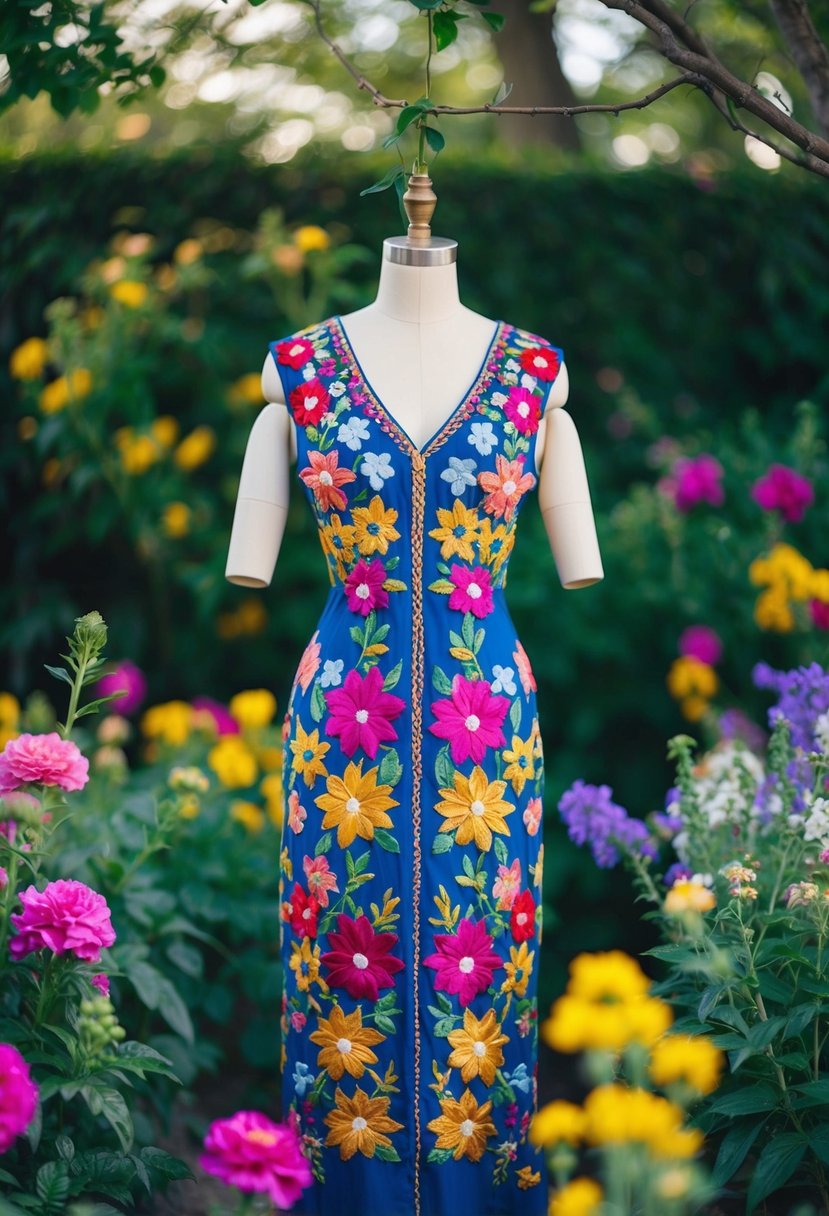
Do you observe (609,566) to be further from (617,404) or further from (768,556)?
(617,404)

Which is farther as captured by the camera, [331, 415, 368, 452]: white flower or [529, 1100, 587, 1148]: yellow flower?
[331, 415, 368, 452]: white flower

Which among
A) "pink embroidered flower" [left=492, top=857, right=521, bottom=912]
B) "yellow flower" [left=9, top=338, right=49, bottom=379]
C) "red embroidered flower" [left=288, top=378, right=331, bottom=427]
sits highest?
"red embroidered flower" [left=288, top=378, right=331, bottom=427]

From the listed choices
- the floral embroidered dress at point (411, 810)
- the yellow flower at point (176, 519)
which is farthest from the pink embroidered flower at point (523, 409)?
the yellow flower at point (176, 519)

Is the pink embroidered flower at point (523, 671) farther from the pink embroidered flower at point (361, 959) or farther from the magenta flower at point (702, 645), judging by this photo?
the magenta flower at point (702, 645)

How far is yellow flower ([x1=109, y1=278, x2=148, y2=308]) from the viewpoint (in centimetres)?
338

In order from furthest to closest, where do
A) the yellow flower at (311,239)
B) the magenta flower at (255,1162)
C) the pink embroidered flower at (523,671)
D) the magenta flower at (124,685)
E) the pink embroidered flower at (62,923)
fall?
the yellow flower at (311,239), the magenta flower at (124,685), the pink embroidered flower at (523,671), the pink embroidered flower at (62,923), the magenta flower at (255,1162)

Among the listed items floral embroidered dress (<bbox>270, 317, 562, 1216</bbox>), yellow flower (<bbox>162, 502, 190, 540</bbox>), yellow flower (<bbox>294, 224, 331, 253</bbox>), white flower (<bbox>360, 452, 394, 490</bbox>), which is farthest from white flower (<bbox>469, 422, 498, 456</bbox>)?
yellow flower (<bbox>162, 502, 190, 540</bbox>)

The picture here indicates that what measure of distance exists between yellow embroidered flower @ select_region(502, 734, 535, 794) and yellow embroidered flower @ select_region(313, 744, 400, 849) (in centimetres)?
18

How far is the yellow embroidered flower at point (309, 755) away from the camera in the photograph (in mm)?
1801

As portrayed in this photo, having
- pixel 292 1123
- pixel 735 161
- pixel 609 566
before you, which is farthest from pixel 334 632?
pixel 735 161

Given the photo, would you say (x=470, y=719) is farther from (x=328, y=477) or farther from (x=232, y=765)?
(x=232, y=765)

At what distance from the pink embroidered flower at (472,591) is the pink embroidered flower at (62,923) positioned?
666mm

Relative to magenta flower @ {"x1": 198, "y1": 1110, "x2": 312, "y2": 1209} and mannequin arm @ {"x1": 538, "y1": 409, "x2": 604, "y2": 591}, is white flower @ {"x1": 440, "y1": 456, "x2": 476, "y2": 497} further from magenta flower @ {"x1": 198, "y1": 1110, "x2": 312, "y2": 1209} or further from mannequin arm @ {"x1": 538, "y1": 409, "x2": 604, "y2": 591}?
magenta flower @ {"x1": 198, "y1": 1110, "x2": 312, "y2": 1209}

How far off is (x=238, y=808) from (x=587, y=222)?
231 centimetres
